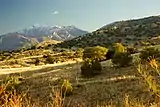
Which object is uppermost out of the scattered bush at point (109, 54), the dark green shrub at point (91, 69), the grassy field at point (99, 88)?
the scattered bush at point (109, 54)

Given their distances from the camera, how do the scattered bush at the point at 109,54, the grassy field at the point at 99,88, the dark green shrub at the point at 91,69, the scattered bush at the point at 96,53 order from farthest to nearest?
1. the scattered bush at the point at 96,53
2. the scattered bush at the point at 109,54
3. the dark green shrub at the point at 91,69
4. the grassy field at the point at 99,88

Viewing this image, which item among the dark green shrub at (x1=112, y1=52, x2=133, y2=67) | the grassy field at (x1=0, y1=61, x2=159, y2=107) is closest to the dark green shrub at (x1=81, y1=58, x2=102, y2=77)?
the grassy field at (x1=0, y1=61, x2=159, y2=107)

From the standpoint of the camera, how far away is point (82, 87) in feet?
90.6

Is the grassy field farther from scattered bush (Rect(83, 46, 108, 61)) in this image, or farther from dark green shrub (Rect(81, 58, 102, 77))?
scattered bush (Rect(83, 46, 108, 61))

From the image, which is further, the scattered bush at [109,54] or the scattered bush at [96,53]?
the scattered bush at [96,53]

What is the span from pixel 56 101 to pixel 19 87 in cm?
2436

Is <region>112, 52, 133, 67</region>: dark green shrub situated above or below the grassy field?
above

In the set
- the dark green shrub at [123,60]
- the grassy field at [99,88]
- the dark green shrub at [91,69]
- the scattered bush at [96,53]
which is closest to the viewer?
the grassy field at [99,88]

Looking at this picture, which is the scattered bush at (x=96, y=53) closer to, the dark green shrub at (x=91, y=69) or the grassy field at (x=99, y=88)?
the grassy field at (x=99, y=88)

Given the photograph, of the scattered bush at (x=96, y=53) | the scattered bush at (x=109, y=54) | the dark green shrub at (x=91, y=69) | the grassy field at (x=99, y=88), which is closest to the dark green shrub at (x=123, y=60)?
the grassy field at (x=99, y=88)

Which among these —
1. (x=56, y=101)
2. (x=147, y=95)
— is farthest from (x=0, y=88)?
(x=147, y=95)

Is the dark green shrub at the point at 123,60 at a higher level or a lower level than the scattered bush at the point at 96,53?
lower

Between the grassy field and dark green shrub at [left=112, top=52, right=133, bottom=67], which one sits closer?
the grassy field

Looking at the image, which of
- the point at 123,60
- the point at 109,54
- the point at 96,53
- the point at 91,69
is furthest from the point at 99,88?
the point at 96,53
